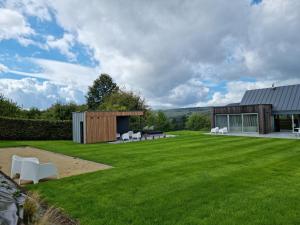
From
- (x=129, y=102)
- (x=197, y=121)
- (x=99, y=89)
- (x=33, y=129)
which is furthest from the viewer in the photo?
(x=99, y=89)

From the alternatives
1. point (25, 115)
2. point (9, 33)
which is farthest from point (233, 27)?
point (25, 115)

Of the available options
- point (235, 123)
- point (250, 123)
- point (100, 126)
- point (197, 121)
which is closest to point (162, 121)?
point (197, 121)

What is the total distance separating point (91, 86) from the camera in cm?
5922

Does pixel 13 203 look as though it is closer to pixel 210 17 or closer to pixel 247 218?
pixel 247 218

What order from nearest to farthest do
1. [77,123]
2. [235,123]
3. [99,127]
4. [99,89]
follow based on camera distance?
[99,127] → [77,123] → [235,123] → [99,89]

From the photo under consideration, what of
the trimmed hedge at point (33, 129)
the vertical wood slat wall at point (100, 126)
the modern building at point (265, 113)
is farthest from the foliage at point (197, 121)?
the vertical wood slat wall at point (100, 126)

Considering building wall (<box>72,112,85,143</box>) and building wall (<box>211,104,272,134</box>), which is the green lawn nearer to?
building wall (<box>72,112,85,143</box>)

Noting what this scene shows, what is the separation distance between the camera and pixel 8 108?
2823cm

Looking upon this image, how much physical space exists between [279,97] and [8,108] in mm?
29820

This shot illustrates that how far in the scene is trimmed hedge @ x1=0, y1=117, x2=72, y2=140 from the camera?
22203 mm

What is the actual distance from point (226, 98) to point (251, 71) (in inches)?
331

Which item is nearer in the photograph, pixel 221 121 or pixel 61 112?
pixel 221 121

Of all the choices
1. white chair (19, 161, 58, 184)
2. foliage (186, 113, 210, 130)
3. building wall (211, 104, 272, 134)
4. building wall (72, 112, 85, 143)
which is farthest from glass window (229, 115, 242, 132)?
foliage (186, 113, 210, 130)

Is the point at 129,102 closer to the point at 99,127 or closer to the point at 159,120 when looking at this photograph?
the point at 159,120
